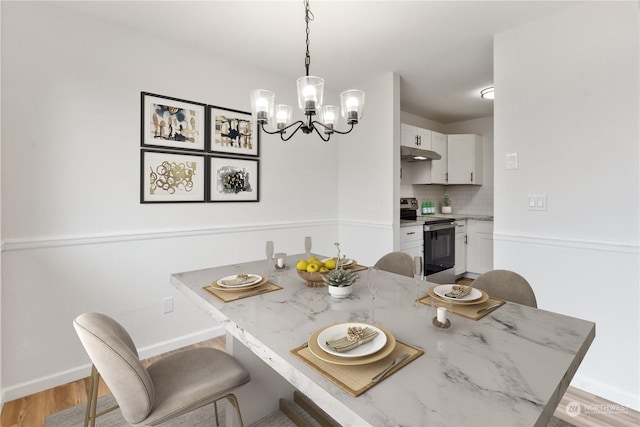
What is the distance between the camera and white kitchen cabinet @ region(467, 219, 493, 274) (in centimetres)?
431

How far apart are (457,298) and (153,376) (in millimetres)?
1304

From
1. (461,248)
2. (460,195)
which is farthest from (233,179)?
(460,195)

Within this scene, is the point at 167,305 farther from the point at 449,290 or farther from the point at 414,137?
the point at 414,137

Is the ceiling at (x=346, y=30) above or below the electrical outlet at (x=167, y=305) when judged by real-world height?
above

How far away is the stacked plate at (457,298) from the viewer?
50.4 inches

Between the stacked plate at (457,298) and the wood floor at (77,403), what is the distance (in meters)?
1.13

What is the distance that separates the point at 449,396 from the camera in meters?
0.73

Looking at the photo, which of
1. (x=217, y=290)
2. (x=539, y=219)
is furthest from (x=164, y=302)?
(x=539, y=219)

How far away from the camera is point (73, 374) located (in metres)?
2.14

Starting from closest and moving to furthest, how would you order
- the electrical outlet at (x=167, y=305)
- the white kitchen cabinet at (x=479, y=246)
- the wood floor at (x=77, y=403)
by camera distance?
1. the wood floor at (x=77, y=403)
2. the electrical outlet at (x=167, y=305)
3. the white kitchen cabinet at (x=479, y=246)

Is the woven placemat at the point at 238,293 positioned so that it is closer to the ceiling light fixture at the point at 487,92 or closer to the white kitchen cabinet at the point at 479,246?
the ceiling light fixture at the point at 487,92

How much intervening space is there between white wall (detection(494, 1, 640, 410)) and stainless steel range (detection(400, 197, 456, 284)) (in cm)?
145

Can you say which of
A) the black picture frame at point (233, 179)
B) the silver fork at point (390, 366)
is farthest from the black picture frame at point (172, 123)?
the silver fork at point (390, 366)

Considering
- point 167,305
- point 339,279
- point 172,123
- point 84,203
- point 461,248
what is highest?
point 172,123
